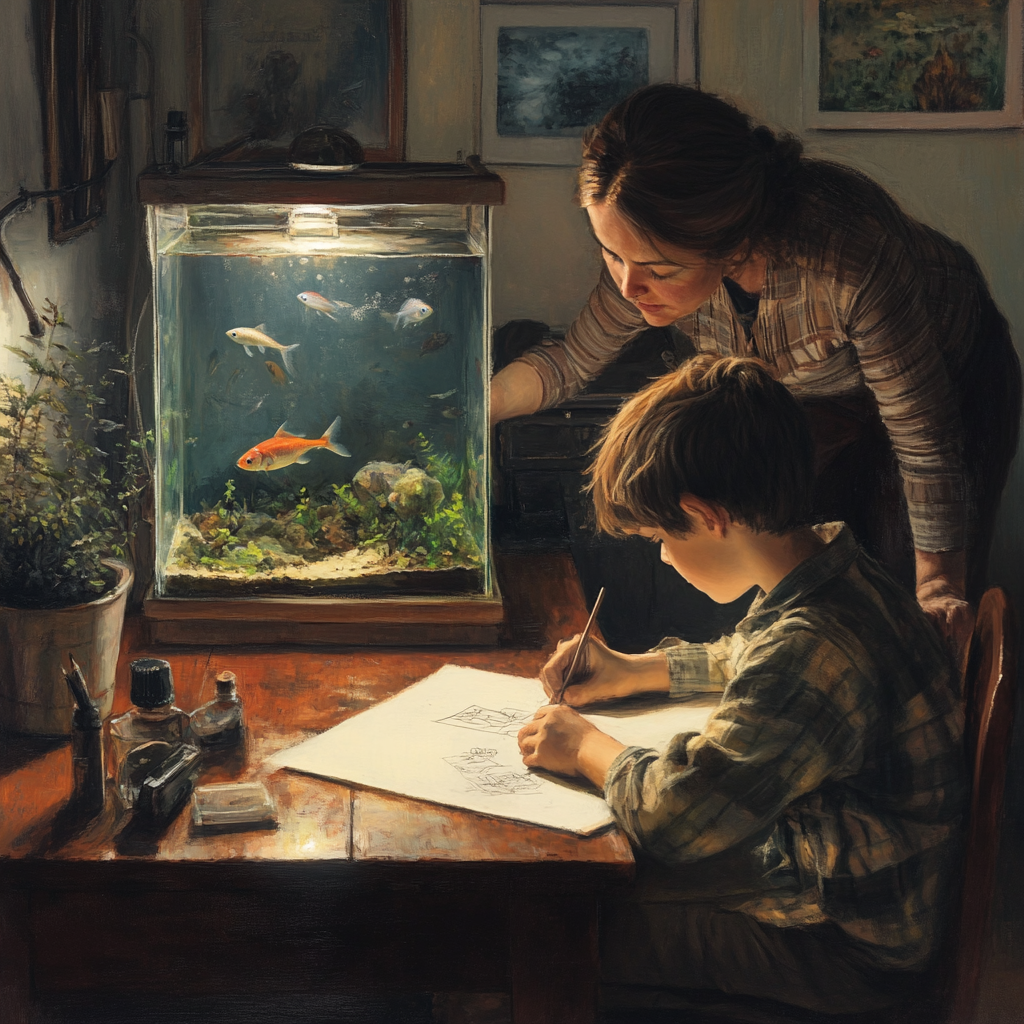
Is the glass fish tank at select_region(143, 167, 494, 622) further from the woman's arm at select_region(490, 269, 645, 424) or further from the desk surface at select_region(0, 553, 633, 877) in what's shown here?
the woman's arm at select_region(490, 269, 645, 424)

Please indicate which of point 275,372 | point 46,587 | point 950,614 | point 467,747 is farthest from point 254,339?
point 950,614

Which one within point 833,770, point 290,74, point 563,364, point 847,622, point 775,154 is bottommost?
point 833,770

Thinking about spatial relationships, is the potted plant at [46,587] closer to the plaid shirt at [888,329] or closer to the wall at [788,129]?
the wall at [788,129]

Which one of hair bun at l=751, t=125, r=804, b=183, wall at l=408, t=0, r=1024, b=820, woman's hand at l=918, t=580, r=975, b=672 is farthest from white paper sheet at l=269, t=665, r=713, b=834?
wall at l=408, t=0, r=1024, b=820

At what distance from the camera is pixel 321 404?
1.69 m

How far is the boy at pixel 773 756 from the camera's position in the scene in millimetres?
1142

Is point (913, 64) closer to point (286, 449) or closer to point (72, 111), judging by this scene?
point (286, 449)

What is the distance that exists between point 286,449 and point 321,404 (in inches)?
3.4

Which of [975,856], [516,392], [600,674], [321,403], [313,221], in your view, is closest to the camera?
[975,856]

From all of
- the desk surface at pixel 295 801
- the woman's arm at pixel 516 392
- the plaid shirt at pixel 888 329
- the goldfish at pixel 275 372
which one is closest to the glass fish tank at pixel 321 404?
the goldfish at pixel 275 372

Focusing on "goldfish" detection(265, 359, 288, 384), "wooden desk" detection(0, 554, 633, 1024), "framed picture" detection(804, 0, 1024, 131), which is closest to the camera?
"wooden desk" detection(0, 554, 633, 1024)

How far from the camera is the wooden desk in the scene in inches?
42.4

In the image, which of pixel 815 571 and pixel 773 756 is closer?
pixel 773 756

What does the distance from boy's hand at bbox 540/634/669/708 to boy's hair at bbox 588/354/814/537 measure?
0.21 metres
